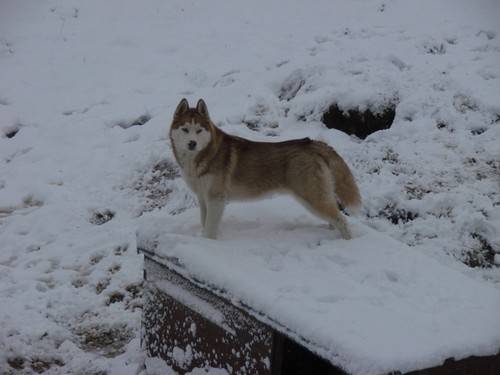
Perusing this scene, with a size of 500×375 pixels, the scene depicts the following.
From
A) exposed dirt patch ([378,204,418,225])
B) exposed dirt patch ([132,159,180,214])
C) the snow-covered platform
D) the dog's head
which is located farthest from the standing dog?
exposed dirt patch ([132,159,180,214])

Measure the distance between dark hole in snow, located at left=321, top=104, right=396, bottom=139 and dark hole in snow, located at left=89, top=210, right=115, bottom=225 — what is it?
2.87 metres

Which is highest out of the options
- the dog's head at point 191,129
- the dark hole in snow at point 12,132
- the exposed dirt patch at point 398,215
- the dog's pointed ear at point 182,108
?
the dog's pointed ear at point 182,108

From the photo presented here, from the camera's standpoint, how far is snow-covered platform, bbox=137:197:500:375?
8.40ft

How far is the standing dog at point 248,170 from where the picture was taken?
12.7ft

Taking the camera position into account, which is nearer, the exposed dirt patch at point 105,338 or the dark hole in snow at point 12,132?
the exposed dirt patch at point 105,338

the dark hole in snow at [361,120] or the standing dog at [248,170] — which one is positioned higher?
the standing dog at [248,170]

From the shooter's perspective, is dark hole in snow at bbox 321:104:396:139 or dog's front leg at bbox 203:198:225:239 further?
dark hole in snow at bbox 321:104:396:139

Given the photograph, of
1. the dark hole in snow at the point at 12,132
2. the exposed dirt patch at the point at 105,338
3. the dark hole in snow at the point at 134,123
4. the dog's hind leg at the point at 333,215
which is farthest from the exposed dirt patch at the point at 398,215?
the dark hole in snow at the point at 12,132

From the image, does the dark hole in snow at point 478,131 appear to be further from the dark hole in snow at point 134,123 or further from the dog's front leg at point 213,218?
the dark hole in snow at point 134,123

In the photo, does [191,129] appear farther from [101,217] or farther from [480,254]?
[480,254]

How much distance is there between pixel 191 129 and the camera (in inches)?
154

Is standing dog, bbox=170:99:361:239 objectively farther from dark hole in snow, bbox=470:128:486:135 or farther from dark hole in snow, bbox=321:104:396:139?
dark hole in snow, bbox=470:128:486:135

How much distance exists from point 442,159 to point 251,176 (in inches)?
125

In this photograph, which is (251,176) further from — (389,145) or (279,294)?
(389,145)
